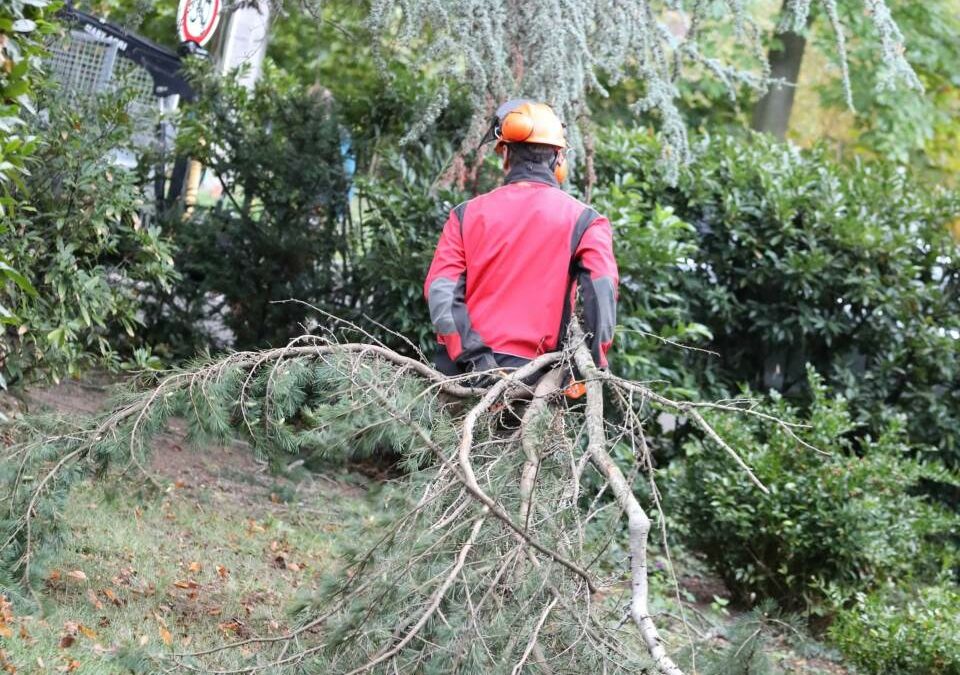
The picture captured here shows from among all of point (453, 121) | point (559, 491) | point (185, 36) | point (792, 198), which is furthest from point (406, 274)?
point (559, 491)

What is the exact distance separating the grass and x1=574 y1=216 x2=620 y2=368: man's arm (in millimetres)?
1050

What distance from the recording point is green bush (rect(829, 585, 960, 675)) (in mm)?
5801

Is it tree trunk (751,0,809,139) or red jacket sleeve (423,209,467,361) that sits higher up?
tree trunk (751,0,809,139)

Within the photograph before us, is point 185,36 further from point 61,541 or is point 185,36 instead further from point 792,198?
point 792,198

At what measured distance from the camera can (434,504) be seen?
3.99m

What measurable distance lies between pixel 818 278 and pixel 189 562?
4566 mm

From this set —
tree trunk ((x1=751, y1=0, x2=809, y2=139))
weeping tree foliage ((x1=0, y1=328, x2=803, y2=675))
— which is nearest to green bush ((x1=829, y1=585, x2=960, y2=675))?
weeping tree foliage ((x1=0, y1=328, x2=803, y2=675))

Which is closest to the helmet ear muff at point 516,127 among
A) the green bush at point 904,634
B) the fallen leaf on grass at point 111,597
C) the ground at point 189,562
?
the ground at point 189,562

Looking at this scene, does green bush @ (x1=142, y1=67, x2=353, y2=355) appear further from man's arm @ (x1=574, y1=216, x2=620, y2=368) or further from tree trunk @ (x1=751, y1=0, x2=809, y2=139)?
tree trunk @ (x1=751, y1=0, x2=809, y2=139)

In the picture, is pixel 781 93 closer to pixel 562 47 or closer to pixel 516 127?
pixel 562 47

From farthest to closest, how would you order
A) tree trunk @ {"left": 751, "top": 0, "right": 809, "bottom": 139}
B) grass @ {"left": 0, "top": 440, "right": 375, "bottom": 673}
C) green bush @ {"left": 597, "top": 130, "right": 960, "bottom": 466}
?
tree trunk @ {"left": 751, "top": 0, "right": 809, "bottom": 139}, green bush @ {"left": 597, "top": 130, "right": 960, "bottom": 466}, grass @ {"left": 0, "top": 440, "right": 375, "bottom": 673}

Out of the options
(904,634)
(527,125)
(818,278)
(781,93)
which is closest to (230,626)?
(527,125)

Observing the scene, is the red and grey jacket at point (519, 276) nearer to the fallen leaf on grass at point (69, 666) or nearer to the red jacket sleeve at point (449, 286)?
the red jacket sleeve at point (449, 286)

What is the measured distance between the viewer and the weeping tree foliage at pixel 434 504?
362 cm
